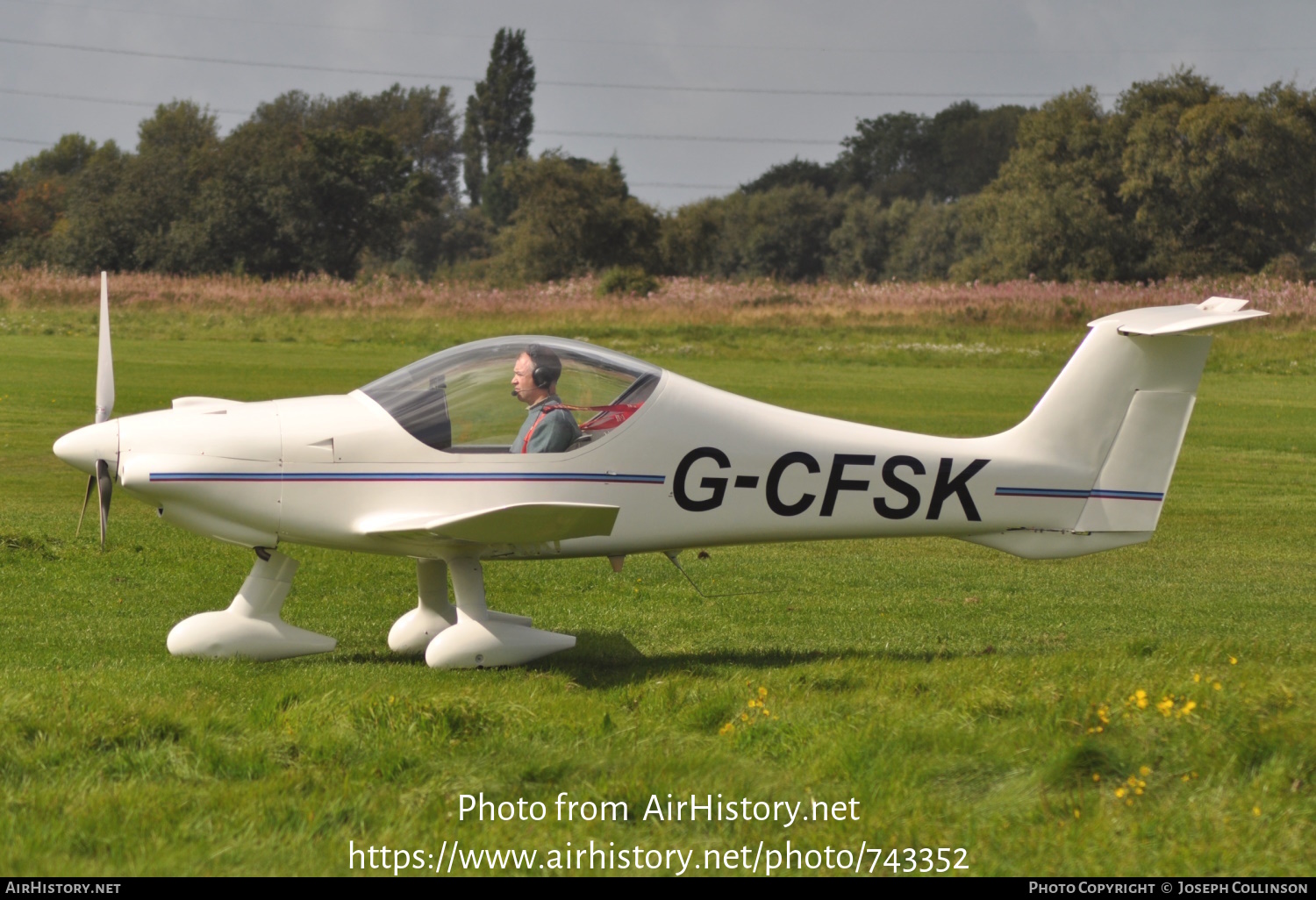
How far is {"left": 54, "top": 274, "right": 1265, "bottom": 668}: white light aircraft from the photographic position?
6.96 metres

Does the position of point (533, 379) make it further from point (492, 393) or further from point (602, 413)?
point (602, 413)

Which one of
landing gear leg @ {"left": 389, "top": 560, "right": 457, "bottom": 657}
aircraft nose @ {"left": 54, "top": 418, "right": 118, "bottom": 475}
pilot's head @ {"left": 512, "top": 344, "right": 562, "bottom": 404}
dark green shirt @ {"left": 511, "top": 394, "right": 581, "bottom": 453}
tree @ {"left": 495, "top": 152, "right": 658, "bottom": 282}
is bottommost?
landing gear leg @ {"left": 389, "top": 560, "right": 457, "bottom": 657}

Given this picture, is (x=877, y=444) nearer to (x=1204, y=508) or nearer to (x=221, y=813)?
(x=221, y=813)

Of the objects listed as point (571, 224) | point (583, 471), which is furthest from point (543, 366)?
point (571, 224)

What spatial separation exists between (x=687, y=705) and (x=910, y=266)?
77630 millimetres

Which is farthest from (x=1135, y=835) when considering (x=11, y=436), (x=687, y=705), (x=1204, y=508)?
(x=11, y=436)

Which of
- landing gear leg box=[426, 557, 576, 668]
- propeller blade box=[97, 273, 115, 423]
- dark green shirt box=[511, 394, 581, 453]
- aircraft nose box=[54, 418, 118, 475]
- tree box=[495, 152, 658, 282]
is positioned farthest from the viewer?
tree box=[495, 152, 658, 282]

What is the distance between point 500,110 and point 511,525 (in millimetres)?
119513

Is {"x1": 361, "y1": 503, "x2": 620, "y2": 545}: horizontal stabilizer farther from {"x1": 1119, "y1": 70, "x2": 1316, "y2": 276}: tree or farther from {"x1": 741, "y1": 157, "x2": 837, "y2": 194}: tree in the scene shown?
{"x1": 741, "y1": 157, "x2": 837, "y2": 194}: tree

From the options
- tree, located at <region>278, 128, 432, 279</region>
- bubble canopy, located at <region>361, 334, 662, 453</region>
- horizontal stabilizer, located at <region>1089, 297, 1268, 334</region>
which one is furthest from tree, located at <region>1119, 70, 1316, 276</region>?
bubble canopy, located at <region>361, 334, 662, 453</region>

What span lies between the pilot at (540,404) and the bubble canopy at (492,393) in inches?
1.3

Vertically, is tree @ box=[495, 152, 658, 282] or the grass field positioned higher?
tree @ box=[495, 152, 658, 282]

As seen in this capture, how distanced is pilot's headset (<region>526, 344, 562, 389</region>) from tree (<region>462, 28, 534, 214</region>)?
116 metres

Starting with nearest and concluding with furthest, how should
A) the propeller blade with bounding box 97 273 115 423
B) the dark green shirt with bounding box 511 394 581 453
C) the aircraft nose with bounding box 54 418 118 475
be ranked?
the aircraft nose with bounding box 54 418 118 475
the dark green shirt with bounding box 511 394 581 453
the propeller blade with bounding box 97 273 115 423
